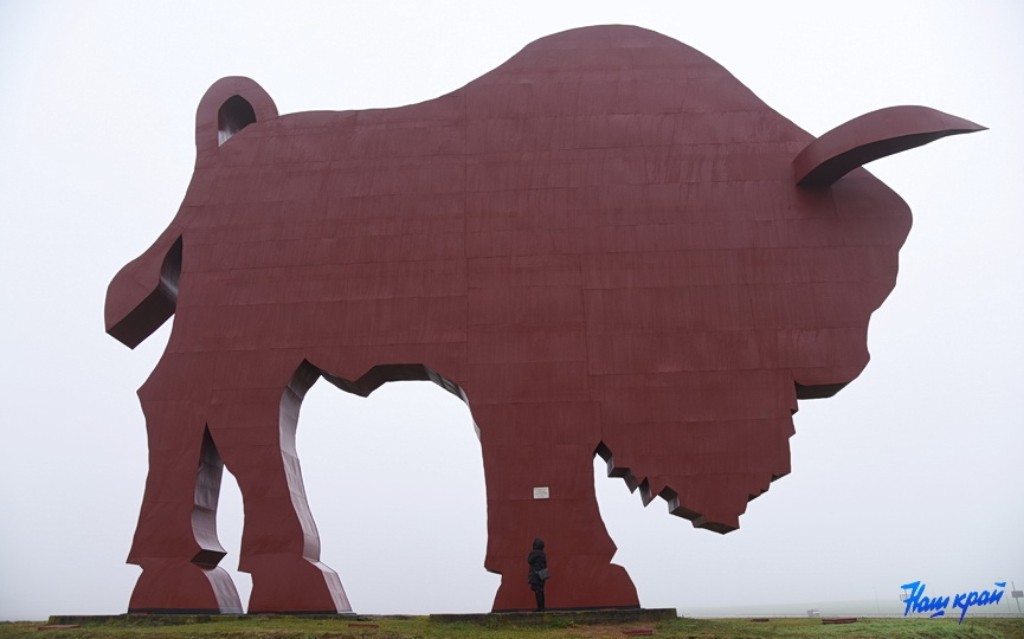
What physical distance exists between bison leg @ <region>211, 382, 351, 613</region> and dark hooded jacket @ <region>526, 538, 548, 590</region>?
2525 millimetres

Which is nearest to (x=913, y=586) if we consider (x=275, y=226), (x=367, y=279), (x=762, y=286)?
(x=762, y=286)

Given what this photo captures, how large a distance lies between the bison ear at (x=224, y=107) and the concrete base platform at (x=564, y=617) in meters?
7.73

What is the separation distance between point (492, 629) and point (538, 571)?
0.90 m

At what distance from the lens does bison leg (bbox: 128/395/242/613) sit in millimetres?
11148

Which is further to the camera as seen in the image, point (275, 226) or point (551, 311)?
point (275, 226)

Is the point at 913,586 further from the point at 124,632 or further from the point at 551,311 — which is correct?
the point at 124,632

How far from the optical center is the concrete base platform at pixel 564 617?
10.1 meters

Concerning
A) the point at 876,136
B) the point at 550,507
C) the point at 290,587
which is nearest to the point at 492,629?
the point at 550,507

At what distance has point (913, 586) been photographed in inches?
416

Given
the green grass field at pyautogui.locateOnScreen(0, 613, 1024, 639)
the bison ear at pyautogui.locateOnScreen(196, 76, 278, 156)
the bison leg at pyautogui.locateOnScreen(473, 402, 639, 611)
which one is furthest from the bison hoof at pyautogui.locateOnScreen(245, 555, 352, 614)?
the bison ear at pyautogui.locateOnScreen(196, 76, 278, 156)

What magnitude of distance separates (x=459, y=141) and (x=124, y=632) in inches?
301

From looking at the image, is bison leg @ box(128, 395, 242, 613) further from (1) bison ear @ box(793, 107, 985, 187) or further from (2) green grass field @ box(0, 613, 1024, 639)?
(1) bison ear @ box(793, 107, 985, 187)

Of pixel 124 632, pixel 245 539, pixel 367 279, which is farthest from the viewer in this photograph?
pixel 367 279

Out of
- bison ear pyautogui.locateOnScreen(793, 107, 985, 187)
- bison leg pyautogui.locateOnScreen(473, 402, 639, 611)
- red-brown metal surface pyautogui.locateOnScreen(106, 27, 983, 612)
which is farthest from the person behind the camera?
bison ear pyautogui.locateOnScreen(793, 107, 985, 187)
